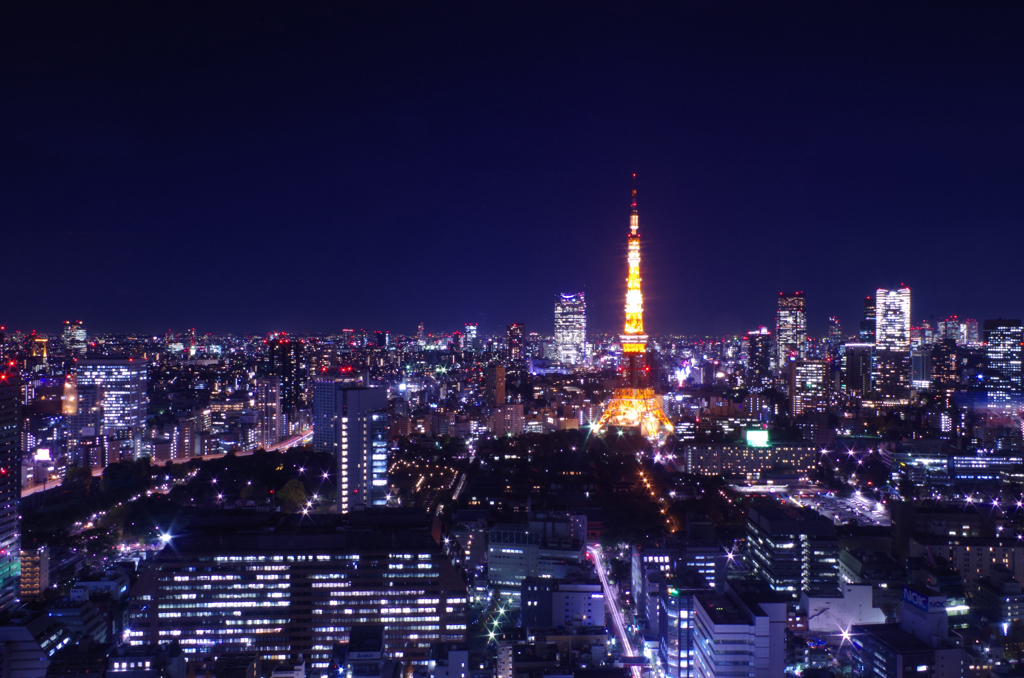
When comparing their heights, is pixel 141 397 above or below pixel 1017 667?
above

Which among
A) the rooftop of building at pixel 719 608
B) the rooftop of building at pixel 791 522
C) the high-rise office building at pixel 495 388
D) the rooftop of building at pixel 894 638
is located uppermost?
the high-rise office building at pixel 495 388

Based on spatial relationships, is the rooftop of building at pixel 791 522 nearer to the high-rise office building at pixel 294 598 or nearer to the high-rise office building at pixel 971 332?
the high-rise office building at pixel 294 598

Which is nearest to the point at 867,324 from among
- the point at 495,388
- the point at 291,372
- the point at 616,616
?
the point at 495,388

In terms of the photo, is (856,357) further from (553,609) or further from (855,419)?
(553,609)

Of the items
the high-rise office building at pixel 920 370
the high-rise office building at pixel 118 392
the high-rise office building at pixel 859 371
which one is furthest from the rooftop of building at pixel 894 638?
the high-rise office building at pixel 920 370

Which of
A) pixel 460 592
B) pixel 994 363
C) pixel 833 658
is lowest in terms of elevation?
pixel 833 658

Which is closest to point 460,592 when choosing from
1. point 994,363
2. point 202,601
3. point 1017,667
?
point 202,601
